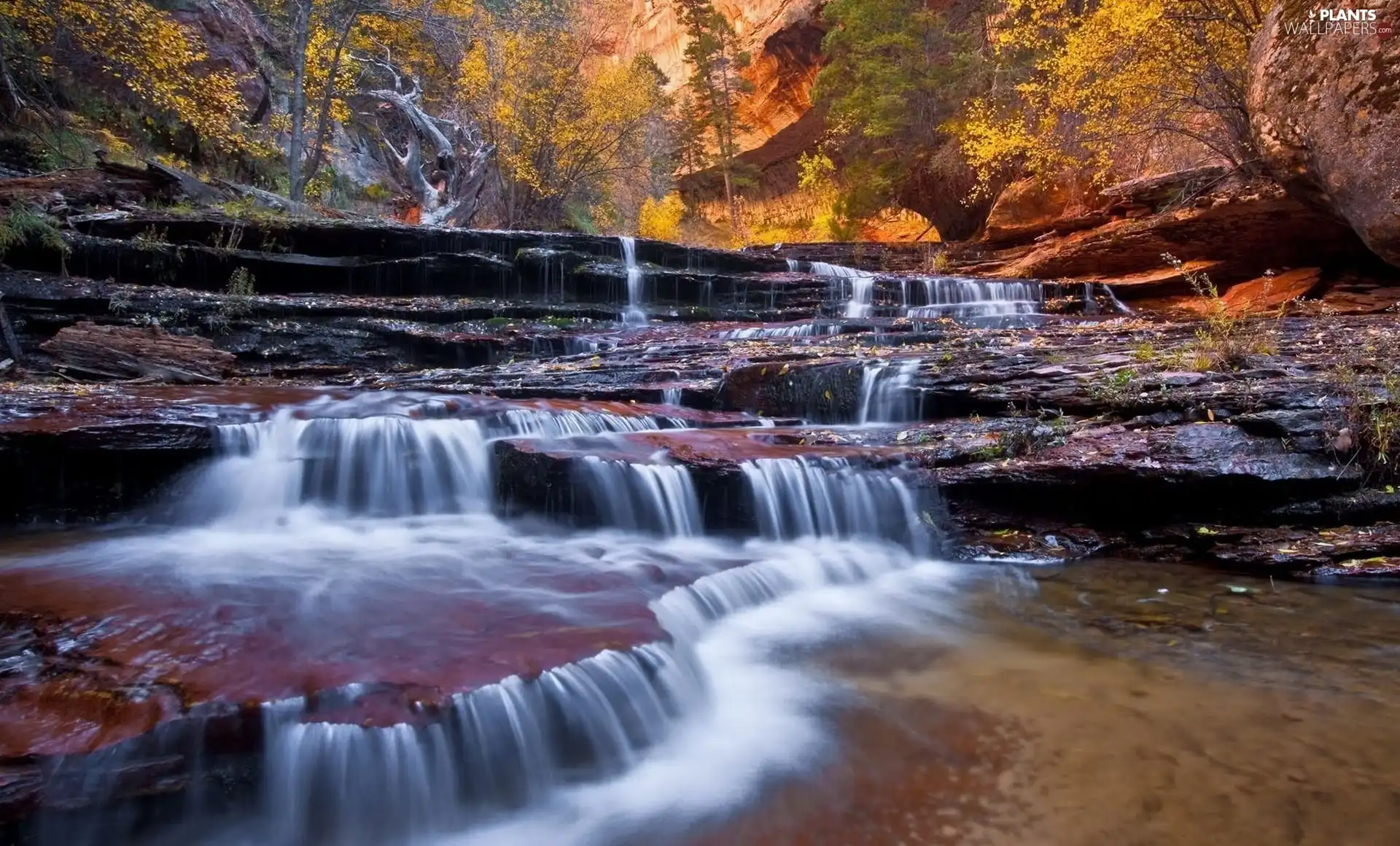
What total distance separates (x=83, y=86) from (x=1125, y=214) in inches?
807

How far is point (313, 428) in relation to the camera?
20.8 ft

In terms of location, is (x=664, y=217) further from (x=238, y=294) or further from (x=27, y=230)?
(x=27, y=230)

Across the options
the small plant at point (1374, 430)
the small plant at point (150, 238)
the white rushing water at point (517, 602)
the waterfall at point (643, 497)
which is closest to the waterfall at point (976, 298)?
the small plant at point (1374, 430)

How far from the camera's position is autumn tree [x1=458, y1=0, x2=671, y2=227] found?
23281mm

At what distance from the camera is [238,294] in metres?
10.5

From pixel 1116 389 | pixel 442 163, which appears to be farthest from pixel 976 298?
pixel 442 163

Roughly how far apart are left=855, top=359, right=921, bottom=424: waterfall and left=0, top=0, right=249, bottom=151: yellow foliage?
11.4 m

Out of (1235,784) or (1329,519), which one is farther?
(1329,519)

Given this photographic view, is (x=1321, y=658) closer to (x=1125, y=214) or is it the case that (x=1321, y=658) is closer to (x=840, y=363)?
(x=840, y=363)

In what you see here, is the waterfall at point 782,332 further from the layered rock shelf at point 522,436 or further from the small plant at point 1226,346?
the small plant at point 1226,346

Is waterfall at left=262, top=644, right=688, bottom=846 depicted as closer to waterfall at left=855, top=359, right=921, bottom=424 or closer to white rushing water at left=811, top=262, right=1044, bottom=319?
waterfall at left=855, top=359, right=921, bottom=424

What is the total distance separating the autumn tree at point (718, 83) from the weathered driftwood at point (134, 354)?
94.0 feet

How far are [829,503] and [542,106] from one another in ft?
71.5

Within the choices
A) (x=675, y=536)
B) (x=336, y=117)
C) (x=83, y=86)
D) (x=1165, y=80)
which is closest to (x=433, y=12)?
(x=336, y=117)
